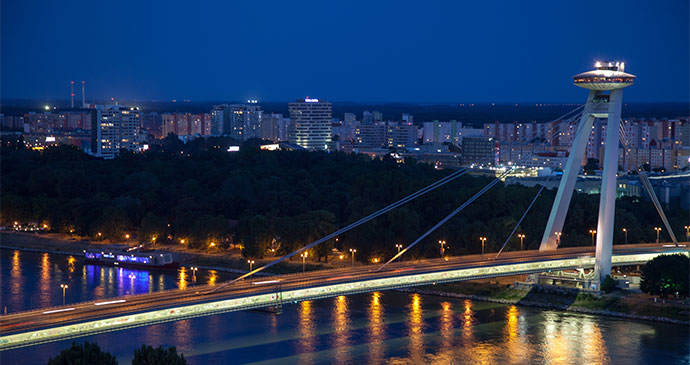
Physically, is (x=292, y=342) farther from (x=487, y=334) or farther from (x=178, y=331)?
(x=487, y=334)

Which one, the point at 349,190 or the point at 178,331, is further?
the point at 349,190

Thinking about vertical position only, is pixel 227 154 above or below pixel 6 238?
above

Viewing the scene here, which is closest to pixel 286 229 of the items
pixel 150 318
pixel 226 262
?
pixel 226 262

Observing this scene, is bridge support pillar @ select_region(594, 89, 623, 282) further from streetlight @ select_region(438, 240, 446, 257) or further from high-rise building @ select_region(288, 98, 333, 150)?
high-rise building @ select_region(288, 98, 333, 150)

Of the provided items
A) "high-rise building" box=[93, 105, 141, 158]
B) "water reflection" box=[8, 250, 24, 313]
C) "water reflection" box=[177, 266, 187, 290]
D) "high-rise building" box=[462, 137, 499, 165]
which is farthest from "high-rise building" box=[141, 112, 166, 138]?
"water reflection" box=[177, 266, 187, 290]

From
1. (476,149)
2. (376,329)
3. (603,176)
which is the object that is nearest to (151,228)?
(376,329)

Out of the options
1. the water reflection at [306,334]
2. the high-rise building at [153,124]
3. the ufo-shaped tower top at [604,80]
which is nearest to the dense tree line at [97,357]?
the water reflection at [306,334]
